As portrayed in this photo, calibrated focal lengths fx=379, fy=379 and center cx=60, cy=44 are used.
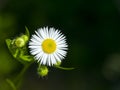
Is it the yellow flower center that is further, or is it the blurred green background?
the blurred green background

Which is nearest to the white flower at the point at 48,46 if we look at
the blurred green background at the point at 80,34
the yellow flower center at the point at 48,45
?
the yellow flower center at the point at 48,45

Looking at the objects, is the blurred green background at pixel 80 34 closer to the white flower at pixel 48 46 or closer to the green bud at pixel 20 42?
the white flower at pixel 48 46

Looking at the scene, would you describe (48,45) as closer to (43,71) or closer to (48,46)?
(48,46)

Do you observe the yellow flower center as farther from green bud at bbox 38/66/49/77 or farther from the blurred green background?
the blurred green background

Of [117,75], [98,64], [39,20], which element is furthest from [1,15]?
[117,75]

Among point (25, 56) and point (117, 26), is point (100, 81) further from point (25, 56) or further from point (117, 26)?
point (25, 56)

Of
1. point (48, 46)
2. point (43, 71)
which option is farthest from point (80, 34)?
point (43, 71)

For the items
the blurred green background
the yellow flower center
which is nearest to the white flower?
the yellow flower center
